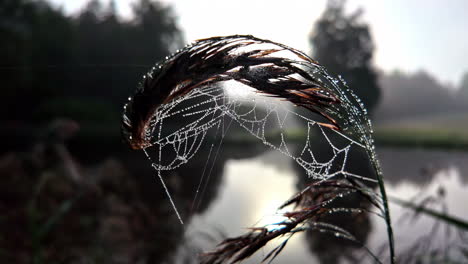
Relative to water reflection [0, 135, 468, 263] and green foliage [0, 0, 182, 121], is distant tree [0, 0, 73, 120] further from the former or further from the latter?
water reflection [0, 135, 468, 263]

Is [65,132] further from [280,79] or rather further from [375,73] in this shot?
[375,73]

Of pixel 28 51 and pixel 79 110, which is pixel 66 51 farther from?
pixel 79 110

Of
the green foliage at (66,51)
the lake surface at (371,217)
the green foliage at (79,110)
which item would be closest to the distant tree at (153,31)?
the green foliage at (66,51)

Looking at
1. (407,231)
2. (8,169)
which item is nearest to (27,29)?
(8,169)

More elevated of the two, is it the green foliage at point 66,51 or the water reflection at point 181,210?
the green foliage at point 66,51

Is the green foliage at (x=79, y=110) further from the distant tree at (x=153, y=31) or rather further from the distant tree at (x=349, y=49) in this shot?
the distant tree at (x=349, y=49)

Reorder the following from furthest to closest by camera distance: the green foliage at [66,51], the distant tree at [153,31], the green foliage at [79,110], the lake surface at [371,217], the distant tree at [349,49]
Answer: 1. the distant tree at [153,31]
2. the green foliage at [66,51]
3. the green foliage at [79,110]
4. the distant tree at [349,49]
5. the lake surface at [371,217]

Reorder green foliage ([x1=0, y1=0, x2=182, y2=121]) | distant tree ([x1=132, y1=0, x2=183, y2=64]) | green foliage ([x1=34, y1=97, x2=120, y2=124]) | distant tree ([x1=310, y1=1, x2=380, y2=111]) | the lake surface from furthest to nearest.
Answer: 1. distant tree ([x1=132, y1=0, x2=183, y2=64])
2. green foliage ([x1=0, y1=0, x2=182, y2=121])
3. green foliage ([x1=34, y1=97, x2=120, y2=124])
4. distant tree ([x1=310, y1=1, x2=380, y2=111])
5. the lake surface

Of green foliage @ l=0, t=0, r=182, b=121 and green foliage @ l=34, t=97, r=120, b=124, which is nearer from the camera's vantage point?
green foliage @ l=34, t=97, r=120, b=124

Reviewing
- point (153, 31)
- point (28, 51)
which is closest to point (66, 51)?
point (28, 51)

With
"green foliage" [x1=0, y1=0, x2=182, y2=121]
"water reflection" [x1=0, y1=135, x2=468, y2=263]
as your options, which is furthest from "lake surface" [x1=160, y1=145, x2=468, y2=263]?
"green foliage" [x1=0, y1=0, x2=182, y2=121]

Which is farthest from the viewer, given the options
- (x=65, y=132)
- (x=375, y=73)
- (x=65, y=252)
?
(x=375, y=73)
